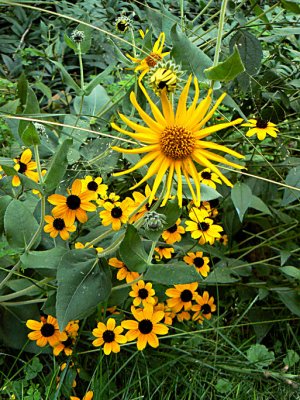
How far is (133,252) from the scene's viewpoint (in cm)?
95

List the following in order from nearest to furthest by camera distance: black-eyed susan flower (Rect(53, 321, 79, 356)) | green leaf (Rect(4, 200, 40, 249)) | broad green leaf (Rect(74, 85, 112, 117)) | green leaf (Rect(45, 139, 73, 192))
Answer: green leaf (Rect(45, 139, 73, 192)) → green leaf (Rect(4, 200, 40, 249)) → black-eyed susan flower (Rect(53, 321, 79, 356)) → broad green leaf (Rect(74, 85, 112, 117))

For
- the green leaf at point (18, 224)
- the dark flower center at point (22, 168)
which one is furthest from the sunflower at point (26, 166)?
the green leaf at point (18, 224)

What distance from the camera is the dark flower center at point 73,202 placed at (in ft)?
3.42

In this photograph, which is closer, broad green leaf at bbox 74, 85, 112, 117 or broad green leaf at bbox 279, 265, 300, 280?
broad green leaf at bbox 279, 265, 300, 280

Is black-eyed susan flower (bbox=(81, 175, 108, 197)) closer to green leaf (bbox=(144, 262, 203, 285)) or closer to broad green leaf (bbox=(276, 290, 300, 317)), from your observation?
green leaf (bbox=(144, 262, 203, 285))

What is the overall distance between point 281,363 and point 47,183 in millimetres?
588

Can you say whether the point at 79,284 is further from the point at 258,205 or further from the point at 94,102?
the point at 94,102

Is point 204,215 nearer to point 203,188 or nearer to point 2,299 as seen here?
point 203,188

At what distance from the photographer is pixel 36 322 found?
1.10 meters

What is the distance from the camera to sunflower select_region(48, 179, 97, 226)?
41.0 inches

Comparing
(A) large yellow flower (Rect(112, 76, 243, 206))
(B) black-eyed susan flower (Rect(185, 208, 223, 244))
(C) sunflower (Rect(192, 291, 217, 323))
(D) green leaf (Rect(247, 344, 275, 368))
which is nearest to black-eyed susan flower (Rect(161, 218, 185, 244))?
(B) black-eyed susan flower (Rect(185, 208, 223, 244))

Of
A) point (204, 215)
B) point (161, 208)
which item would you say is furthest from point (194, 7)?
point (161, 208)

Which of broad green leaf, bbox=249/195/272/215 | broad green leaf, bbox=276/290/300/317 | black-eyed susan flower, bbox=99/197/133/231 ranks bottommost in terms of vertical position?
broad green leaf, bbox=276/290/300/317

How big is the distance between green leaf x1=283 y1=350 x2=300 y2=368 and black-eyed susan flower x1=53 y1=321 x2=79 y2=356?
0.37 m
